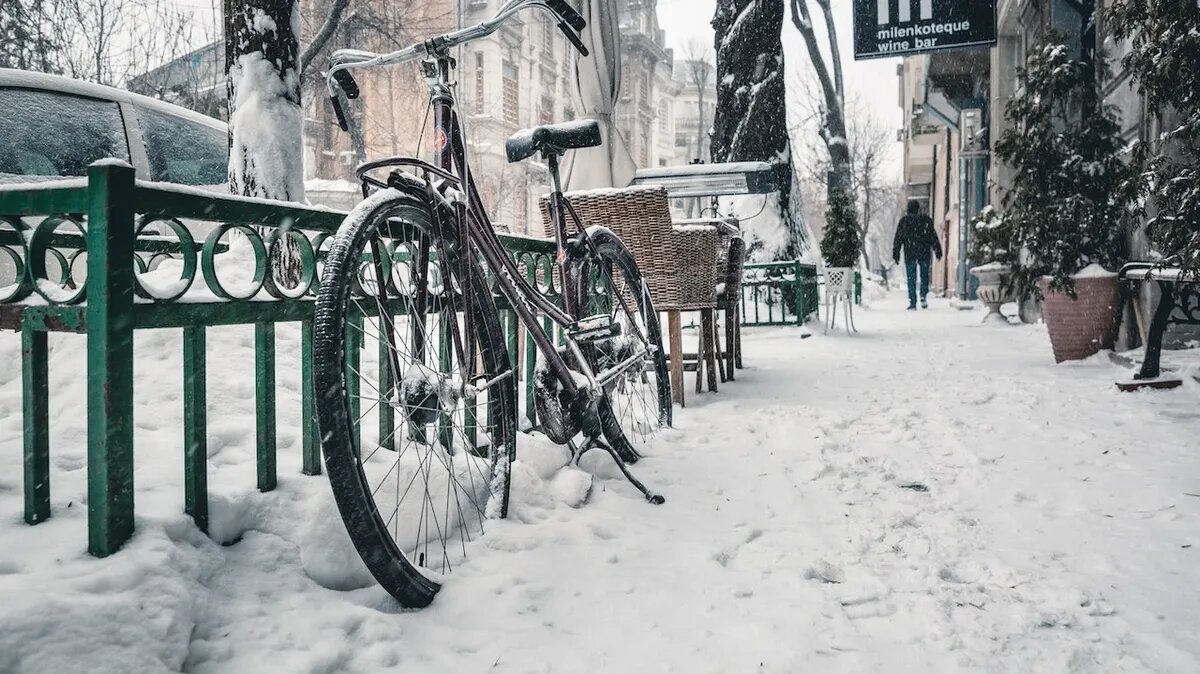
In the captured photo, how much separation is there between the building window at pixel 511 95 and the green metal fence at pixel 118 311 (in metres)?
33.8

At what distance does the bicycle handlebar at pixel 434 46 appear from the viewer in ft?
7.12

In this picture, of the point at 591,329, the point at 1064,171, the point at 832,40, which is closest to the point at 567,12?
the point at 591,329

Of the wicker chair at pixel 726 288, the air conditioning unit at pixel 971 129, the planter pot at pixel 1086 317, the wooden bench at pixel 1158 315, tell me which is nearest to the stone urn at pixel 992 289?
the planter pot at pixel 1086 317

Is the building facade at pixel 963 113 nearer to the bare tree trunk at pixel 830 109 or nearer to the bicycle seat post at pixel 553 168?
the bare tree trunk at pixel 830 109

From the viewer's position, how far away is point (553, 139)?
2.77 metres

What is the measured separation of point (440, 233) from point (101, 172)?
819 mm

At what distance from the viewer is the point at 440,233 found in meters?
2.14

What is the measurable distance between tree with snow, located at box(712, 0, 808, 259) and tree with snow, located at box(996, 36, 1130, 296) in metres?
2.77

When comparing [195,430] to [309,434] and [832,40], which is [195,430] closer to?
[309,434]

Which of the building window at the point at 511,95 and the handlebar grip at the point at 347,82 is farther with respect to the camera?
the building window at the point at 511,95

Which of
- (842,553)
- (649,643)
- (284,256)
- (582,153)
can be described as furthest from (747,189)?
(649,643)

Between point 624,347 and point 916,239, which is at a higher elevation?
point 916,239

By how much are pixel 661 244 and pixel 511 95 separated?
107ft

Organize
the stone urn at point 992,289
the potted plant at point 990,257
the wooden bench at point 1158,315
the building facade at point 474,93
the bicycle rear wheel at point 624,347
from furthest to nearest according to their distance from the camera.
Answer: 1. the building facade at point 474,93
2. the stone urn at point 992,289
3. the potted plant at point 990,257
4. the wooden bench at point 1158,315
5. the bicycle rear wheel at point 624,347
